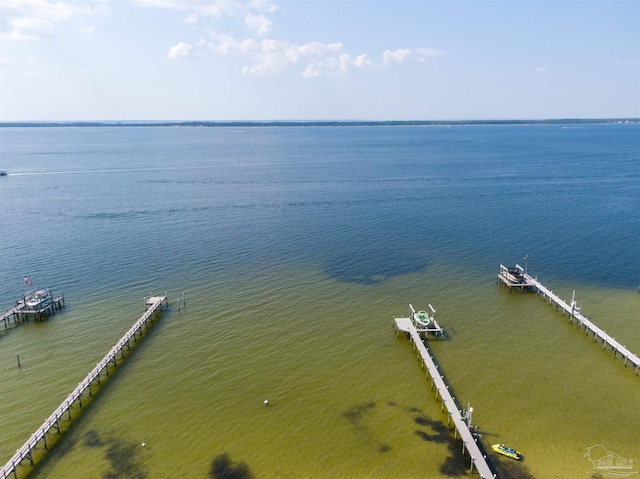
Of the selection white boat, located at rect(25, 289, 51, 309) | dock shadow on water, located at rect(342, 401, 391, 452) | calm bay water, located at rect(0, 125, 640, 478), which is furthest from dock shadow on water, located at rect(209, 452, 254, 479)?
white boat, located at rect(25, 289, 51, 309)

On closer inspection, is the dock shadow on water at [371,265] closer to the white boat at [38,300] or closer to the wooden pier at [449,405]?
the wooden pier at [449,405]

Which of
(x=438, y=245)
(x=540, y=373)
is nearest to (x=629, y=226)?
(x=438, y=245)

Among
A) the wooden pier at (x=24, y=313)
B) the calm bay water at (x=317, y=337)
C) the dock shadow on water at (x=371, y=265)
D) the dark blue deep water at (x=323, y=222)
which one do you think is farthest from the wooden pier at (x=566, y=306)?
the wooden pier at (x=24, y=313)

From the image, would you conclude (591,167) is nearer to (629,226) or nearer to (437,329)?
(629,226)

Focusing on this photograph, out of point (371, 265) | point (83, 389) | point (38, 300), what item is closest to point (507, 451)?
point (83, 389)

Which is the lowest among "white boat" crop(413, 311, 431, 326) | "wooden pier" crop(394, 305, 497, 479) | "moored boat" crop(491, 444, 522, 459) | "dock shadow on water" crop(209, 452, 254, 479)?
"dock shadow on water" crop(209, 452, 254, 479)

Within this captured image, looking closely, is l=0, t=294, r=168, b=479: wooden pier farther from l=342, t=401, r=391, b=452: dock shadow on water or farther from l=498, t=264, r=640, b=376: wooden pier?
l=498, t=264, r=640, b=376: wooden pier
